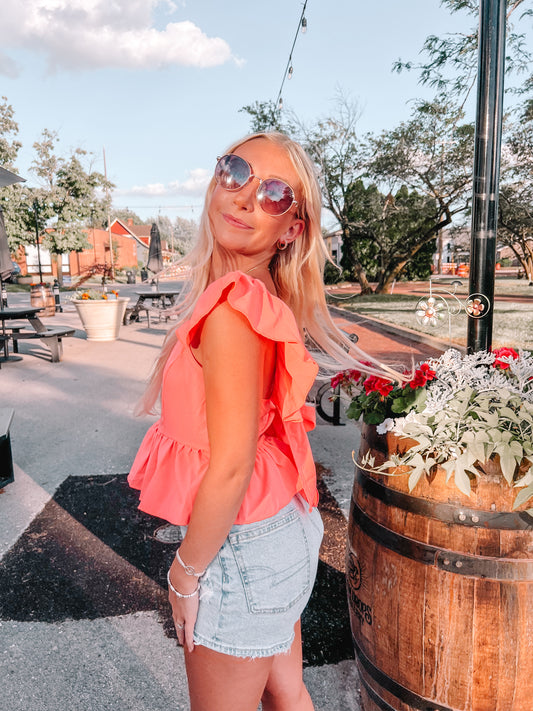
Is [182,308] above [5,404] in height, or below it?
above

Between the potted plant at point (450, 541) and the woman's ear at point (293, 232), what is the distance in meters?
0.59

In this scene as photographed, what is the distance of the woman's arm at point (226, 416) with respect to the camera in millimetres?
976

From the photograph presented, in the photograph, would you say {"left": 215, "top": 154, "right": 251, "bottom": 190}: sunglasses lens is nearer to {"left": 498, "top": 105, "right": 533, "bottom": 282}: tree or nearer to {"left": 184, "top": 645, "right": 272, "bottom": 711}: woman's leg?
{"left": 184, "top": 645, "right": 272, "bottom": 711}: woman's leg

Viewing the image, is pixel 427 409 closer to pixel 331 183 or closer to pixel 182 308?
pixel 182 308

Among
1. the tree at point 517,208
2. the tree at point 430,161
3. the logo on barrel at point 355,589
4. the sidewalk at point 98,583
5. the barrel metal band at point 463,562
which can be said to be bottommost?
the sidewalk at point 98,583

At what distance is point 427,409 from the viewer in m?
1.55

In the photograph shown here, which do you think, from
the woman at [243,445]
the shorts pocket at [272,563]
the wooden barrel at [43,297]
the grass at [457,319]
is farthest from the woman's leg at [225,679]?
the wooden barrel at [43,297]

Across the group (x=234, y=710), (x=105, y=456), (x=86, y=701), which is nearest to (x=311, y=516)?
(x=234, y=710)

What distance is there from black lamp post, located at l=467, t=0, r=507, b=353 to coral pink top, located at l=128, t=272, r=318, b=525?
1473 millimetres

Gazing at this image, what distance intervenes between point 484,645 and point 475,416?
638 millimetres

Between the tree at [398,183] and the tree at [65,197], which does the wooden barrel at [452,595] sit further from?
the tree at [65,197]

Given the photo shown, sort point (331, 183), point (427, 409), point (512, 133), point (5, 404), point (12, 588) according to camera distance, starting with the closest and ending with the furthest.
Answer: point (427, 409) < point (12, 588) < point (5, 404) < point (512, 133) < point (331, 183)

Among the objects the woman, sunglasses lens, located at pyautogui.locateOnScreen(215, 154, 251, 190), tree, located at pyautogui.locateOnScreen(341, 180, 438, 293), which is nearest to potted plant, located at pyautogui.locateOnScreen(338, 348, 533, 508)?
the woman

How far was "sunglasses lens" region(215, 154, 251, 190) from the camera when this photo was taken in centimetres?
128
